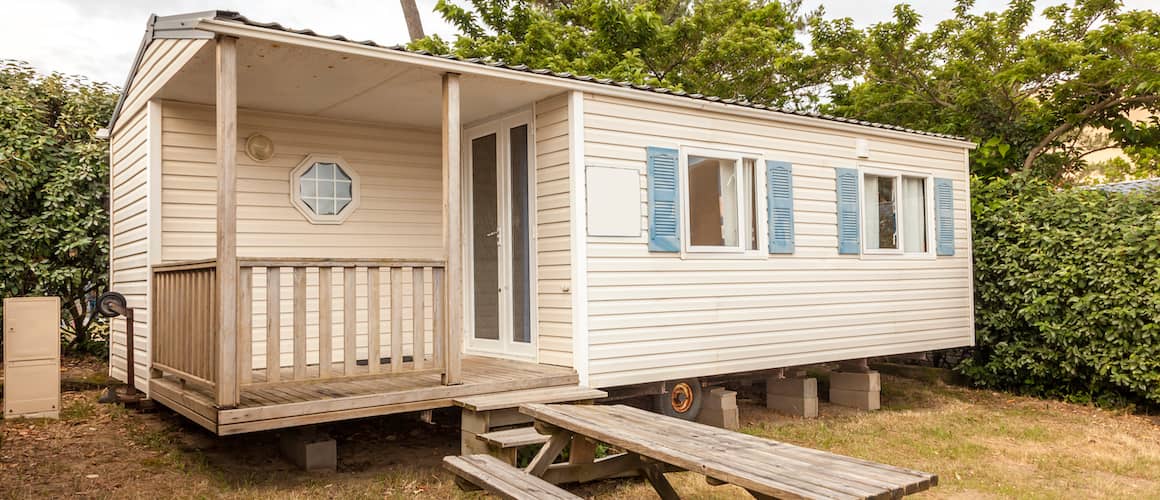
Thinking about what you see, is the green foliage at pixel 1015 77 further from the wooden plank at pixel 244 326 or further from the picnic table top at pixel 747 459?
the wooden plank at pixel 244 326

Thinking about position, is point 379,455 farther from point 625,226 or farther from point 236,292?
point 625,226

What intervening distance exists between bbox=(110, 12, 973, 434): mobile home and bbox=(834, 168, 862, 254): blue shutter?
25 mm

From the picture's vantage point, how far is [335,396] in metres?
4.66

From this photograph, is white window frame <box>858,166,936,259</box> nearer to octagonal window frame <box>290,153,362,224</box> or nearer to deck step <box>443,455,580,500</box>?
octagonal window frame <box>290,153,362,224</box>

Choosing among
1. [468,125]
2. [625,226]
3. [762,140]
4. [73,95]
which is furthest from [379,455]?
[73,95]

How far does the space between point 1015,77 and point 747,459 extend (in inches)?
403

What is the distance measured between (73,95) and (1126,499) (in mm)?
10642

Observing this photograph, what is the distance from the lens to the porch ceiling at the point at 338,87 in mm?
4922

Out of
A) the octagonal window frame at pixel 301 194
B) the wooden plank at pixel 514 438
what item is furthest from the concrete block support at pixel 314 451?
the octagonal window frame at pixel 301 194

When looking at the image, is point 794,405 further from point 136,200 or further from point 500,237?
point 136,200

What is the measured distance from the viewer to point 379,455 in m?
5.68

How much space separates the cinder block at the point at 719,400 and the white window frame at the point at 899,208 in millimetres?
2077

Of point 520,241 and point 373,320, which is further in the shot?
point 520,241

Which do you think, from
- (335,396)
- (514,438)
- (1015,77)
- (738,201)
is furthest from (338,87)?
(1015,77)
